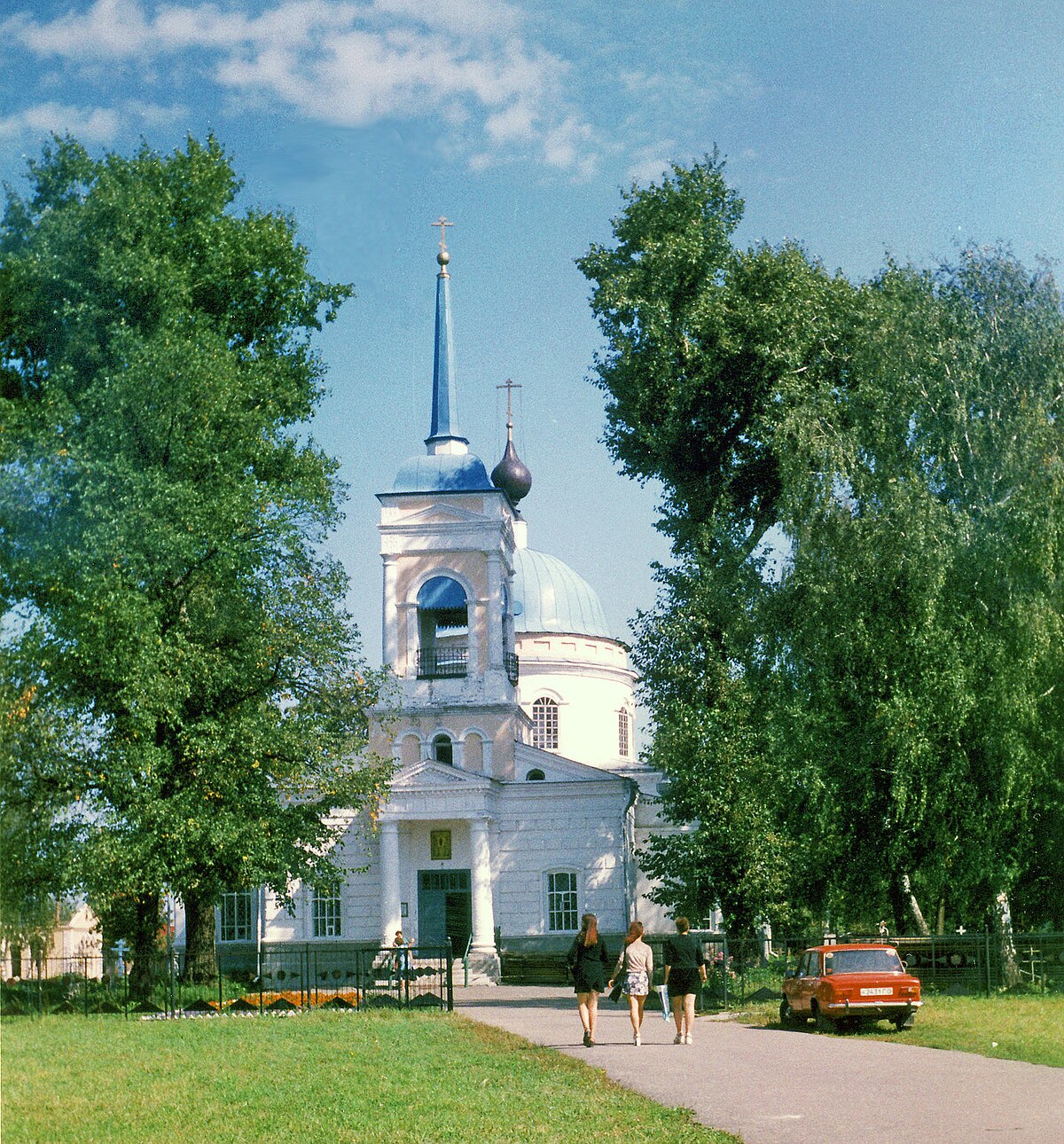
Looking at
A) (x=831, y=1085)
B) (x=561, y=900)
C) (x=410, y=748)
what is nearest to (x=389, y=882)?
(x=410, y=748)

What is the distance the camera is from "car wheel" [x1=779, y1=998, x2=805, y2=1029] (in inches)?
872

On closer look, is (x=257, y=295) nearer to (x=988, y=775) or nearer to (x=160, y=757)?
(x=160, y=757)

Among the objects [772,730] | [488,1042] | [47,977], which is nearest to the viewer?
[488,1042]

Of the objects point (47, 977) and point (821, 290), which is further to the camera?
point (821, 290)

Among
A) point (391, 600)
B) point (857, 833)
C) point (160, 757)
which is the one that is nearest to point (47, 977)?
point (160, 757)

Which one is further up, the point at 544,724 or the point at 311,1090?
the point at 544,724

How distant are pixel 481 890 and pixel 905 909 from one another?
14.2 metres

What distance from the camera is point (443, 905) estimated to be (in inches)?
1658

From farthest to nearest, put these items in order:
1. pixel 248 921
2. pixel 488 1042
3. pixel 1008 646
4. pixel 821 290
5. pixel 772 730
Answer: pixel 248 921, pixel 821 290, pixel 772 730, pixel 1008 646, pixel 488 1042

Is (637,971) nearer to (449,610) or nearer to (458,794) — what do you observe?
(458,794)

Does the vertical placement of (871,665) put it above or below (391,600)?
below

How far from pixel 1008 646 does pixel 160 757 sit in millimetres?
15021

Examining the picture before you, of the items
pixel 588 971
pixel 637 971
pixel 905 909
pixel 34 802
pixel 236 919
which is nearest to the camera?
pixel 588 971

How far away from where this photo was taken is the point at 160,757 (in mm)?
23156
